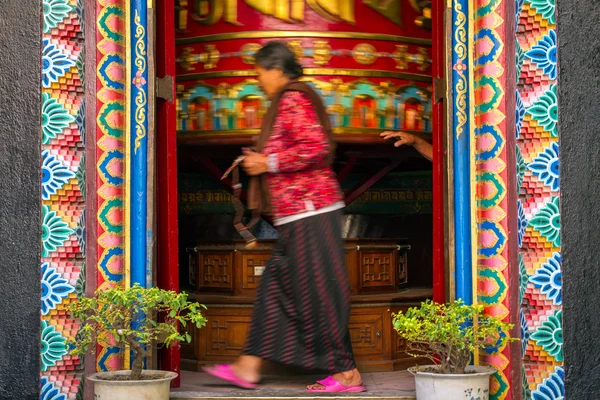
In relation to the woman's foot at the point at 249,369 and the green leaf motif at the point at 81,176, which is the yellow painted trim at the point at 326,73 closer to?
the green leaf motif at the point at 81,176

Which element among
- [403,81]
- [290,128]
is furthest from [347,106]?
[290,128]

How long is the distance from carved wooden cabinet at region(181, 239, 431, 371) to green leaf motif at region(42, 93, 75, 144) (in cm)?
165

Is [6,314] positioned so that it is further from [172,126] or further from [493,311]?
[493,311]

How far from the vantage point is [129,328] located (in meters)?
5.11

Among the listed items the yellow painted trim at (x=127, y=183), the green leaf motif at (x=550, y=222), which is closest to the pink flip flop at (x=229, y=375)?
the yellow painted trim at (x=127, y=183)

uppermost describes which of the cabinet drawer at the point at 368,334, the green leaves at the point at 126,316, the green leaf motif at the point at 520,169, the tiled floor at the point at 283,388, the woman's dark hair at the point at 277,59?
the woman's dark hair at the point at 277,59

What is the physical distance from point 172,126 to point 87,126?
52 centimetres

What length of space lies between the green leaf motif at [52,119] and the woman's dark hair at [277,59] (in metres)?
1.06

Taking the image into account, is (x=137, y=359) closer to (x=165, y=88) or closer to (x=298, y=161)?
(x=298, y=161)

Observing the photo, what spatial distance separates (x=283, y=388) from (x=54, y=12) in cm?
226

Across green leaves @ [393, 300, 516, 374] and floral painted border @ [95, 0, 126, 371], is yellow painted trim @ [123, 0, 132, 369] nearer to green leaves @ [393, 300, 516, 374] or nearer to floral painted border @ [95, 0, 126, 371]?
floral painted border @ [95, 0, 126, 371]

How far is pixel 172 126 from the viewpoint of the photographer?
18.4 ft

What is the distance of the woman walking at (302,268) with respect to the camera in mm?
5328

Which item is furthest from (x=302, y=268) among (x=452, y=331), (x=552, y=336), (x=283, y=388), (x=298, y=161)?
(x=552, y=336)
